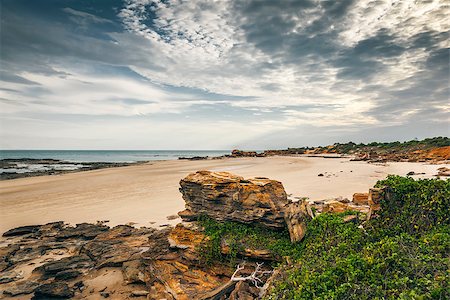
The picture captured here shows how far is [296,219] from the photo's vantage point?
749 cm

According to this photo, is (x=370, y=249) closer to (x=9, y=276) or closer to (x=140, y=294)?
(x=140, y=294)

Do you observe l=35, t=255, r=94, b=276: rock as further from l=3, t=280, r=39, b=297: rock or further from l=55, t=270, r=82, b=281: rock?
l=3, t=280, r=39, b=297: rock

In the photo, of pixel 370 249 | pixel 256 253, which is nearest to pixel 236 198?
pixel 256 253

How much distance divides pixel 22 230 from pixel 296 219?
1403cm

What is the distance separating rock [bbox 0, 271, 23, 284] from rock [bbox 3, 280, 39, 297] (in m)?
0.45

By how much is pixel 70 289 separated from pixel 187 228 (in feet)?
12.7

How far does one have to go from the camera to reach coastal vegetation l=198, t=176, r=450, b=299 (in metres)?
4.36

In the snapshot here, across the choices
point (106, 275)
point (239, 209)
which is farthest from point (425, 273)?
point (106, 275)

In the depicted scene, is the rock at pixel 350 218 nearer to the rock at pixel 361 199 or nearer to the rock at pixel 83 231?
the rock at pixel 361 199

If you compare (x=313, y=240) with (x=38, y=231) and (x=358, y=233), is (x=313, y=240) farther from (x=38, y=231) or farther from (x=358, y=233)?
(x=38, y=231)

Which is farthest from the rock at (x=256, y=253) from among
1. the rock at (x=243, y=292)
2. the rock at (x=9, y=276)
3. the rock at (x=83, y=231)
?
the rock at (x=83, y=231)

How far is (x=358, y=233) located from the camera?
21.0 feet

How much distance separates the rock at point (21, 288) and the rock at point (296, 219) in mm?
7972

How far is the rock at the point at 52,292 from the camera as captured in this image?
7.31m
